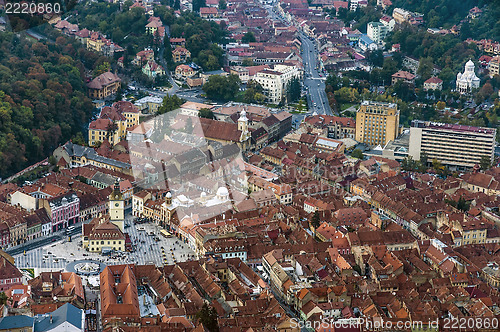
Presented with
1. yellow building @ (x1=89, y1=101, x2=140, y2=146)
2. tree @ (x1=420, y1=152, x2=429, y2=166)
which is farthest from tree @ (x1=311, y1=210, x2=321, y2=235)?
yellow building @ (x1=89, y1=101, x2=140, y2=146)


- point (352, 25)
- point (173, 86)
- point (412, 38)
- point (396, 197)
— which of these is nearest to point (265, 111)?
point (173, 86)

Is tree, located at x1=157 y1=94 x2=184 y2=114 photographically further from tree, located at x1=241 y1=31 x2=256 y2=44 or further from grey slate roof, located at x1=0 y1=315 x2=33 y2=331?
grey slate roof, located at x1=0 y1=315 x2=33 y2=331

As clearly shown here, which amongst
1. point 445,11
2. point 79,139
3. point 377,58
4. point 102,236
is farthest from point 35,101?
point 445,11

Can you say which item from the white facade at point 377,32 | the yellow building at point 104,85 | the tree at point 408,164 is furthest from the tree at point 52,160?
the white facade at point 377,32

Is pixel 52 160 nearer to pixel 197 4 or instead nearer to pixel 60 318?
pixel 60 318

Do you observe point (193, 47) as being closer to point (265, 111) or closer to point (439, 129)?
point (265, 111)
